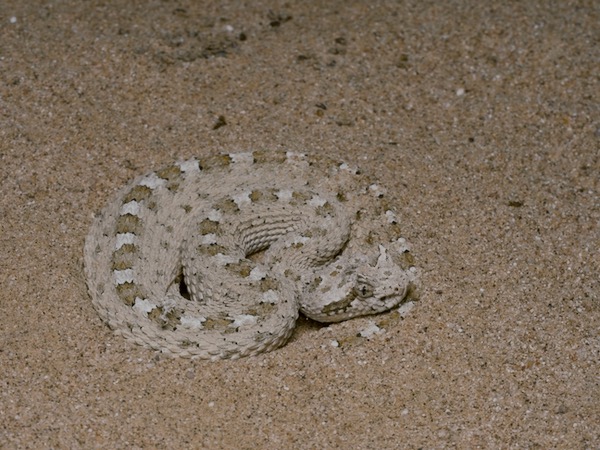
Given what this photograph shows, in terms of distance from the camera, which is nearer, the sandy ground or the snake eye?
the sandy ground

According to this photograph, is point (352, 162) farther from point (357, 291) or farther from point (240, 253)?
point (357, 291)

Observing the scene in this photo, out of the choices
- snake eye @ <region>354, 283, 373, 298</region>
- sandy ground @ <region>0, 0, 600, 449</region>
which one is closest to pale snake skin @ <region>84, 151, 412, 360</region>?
snake eye @ <region>354, 283, 373, 298</region>

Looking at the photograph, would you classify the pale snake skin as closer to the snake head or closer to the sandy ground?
the snake head

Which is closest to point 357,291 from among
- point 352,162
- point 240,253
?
point 240,253

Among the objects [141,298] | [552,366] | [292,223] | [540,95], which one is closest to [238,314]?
[141,298]

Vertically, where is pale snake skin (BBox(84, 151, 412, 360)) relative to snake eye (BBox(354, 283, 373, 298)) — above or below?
below

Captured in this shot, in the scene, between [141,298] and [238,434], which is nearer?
[238,434]

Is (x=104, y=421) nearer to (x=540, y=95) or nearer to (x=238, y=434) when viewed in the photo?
(x=238, y=434)

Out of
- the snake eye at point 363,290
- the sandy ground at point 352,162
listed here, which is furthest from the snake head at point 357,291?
the sandy ground at point 352,162
